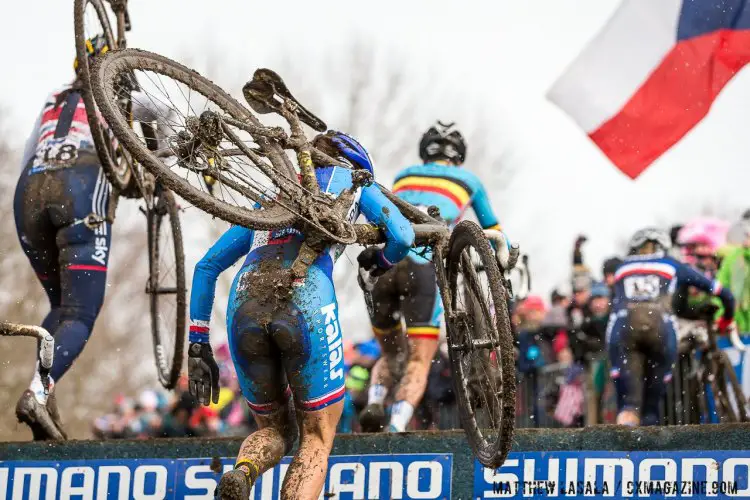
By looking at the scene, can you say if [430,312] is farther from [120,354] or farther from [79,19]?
[120,354]

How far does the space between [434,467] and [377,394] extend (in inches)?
64.6

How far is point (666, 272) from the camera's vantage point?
984 cm

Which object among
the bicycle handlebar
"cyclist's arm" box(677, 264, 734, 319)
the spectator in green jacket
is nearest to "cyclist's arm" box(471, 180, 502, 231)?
"cyclist's arm" box(677, 264, 734, 319)

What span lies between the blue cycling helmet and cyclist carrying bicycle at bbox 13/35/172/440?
208 centimetres

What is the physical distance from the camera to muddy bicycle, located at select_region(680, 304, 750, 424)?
1077cm

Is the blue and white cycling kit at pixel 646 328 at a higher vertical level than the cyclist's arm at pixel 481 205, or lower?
lower

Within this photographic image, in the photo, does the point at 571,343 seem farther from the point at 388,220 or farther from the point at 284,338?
the point at 284,338

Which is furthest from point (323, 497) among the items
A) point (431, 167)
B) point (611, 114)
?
point (611, 114)

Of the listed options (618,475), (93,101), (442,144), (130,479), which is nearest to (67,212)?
(93,101)

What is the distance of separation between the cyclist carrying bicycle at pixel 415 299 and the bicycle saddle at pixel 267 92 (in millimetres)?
2213

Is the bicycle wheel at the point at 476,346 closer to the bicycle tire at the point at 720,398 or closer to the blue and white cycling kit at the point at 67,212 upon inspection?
the blue and white cycling kit at the point at 67,212

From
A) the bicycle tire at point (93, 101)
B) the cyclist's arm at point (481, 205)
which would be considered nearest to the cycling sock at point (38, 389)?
the bicycle tire at point (93, 101)

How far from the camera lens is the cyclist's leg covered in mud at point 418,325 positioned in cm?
835

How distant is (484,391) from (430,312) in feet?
6.67
